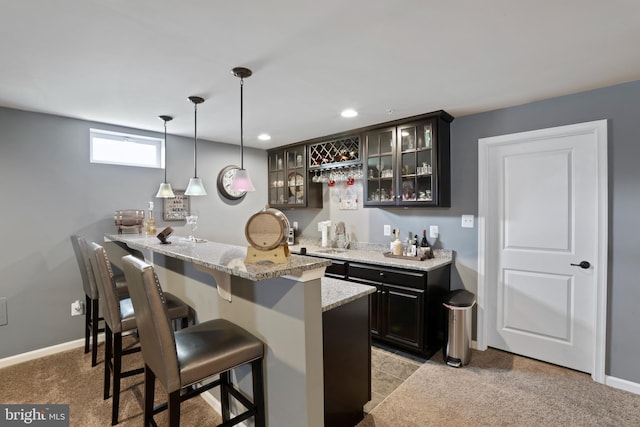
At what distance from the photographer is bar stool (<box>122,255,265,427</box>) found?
135cm

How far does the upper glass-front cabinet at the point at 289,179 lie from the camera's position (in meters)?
4.32

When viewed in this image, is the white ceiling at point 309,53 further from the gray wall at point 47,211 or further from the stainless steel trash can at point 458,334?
the stainless steel trash can at point 458,334

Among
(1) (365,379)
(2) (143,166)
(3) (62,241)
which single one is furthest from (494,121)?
(3) (62,241)

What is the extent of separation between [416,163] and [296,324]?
7.54 ft

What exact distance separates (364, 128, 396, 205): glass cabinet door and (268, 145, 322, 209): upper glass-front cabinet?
100 centimetres

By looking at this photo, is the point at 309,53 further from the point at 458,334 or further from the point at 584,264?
the point at 584,264

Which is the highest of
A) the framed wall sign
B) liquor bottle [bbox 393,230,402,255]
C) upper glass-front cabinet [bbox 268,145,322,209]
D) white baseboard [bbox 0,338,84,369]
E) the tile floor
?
upper glass-front cabinet [bbox 268,145,322,209]

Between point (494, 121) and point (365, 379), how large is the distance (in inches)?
101

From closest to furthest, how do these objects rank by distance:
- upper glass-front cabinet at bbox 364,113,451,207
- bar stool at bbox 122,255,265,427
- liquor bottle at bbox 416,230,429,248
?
bar stool at bbox 122,255,265,427, upper glass-front cabinet at bbox 364,113,451,207, liquor bottle at bbox 416,230,429,248

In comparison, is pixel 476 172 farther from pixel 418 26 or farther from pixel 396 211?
pixel 418 26

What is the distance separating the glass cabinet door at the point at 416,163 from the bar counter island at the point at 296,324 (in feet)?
5.11

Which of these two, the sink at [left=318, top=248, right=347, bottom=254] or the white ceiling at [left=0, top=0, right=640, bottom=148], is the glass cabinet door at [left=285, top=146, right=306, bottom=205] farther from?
the white ceiling at [left=0, top=0, right=640, bottom=148]

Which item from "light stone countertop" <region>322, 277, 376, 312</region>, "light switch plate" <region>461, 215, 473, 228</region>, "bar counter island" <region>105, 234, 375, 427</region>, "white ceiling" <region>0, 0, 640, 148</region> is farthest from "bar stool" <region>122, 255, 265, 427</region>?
"light switch plate" <region>461, 215, 473, 228</region>

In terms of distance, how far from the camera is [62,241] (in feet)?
10.2
